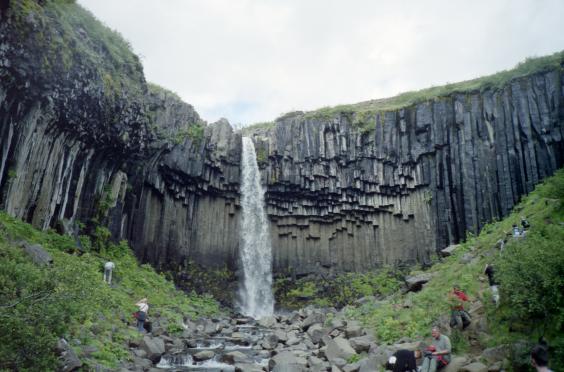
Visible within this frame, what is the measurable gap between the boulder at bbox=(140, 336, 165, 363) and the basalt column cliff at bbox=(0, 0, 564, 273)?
735cm

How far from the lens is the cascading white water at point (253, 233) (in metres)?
30.0

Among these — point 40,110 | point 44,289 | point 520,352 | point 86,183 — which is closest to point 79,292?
point 44,289

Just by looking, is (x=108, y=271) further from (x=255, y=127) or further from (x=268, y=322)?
(x=255, y=127)

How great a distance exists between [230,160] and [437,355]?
22.2m

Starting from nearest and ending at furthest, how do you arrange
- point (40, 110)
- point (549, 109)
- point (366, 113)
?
1. point (40, 110)
2. point (549, 109)
3. point (366, 113)

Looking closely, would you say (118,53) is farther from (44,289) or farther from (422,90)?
(422,90)

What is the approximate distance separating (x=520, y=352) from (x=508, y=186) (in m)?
18.7

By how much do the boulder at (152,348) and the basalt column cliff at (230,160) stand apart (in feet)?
24.1

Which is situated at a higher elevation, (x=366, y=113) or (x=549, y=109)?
(x=366, y=113)

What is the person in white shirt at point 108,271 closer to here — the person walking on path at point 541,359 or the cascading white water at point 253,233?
the cascading white water at point 253,233

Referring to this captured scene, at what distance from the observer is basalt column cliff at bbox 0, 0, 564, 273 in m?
16.4

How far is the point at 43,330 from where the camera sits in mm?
7617

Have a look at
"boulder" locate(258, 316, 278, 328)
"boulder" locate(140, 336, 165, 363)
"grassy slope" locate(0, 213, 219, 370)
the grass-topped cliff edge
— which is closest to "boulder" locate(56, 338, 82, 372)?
"grassy slope" locate(0, 213, 219, 370)

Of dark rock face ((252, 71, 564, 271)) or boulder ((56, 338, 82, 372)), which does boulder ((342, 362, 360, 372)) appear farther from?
dark rock face ((252, 71, 564, 271))
